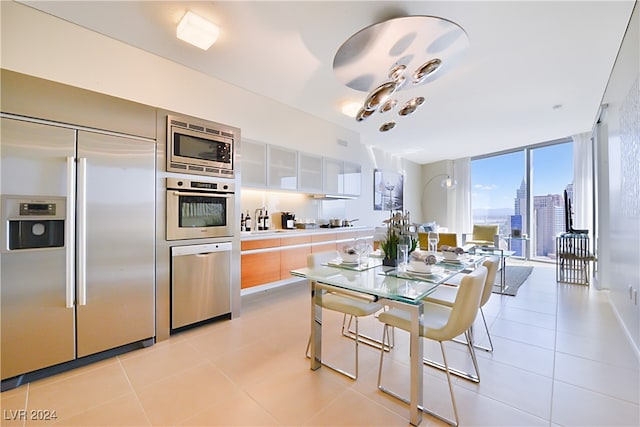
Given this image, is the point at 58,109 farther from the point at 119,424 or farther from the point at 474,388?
the point at 474,388

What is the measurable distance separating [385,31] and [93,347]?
11.0 ft

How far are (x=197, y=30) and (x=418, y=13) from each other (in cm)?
182

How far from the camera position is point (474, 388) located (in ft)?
5.77

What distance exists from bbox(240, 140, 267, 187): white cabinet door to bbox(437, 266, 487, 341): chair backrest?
2735mm

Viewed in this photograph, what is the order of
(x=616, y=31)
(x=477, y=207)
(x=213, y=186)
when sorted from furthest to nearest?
(x=477, y=207) → (x=213, y=186) → (x=616, y=31)

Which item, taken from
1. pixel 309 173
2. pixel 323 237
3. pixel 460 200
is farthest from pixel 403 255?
pixel 460 200

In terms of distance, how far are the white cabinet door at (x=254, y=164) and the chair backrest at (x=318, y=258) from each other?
155 cm

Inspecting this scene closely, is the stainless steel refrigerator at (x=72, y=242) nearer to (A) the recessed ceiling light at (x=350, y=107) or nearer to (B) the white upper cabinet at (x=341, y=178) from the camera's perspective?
(A) the recessed ceiling light at (x=350, y=107)

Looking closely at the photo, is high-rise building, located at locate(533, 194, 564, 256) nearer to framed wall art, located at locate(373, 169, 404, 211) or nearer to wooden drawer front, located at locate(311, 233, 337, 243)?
framed wall art, located at locate(373, 169, 404, 211)

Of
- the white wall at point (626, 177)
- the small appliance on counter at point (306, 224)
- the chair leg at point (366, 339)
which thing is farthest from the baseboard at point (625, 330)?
the small appliance on counter at point (306, 224)

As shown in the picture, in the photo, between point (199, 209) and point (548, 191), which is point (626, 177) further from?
point (548, 191)

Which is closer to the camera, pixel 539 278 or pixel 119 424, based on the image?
pixel 119 424

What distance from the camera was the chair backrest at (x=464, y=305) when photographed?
1472 mm

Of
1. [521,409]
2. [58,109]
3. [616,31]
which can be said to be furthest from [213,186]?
[616,31]
